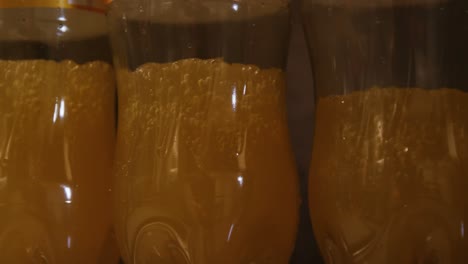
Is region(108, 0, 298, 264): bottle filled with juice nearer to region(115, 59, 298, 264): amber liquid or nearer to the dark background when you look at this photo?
region(115, 59, 298, 264): amber liquid

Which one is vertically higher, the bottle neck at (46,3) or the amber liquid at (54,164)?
the bottle neck at (46,3)

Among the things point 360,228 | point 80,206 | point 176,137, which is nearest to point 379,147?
point 360,228

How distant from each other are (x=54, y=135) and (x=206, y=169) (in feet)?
0.69

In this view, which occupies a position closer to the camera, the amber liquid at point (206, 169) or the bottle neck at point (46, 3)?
the amber liquid at point (206, 169)

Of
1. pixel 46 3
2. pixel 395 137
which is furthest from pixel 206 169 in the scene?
pixel 46 3

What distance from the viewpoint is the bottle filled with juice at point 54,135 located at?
29.9 inches

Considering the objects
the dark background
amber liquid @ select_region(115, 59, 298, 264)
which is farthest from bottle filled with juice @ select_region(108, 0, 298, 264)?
the dark background

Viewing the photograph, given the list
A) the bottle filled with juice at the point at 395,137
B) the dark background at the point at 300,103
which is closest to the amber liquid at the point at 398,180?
the bottle filled with juice at the point at 395,137

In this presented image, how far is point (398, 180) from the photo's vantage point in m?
0.62

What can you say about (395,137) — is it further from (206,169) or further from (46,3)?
(46,3)

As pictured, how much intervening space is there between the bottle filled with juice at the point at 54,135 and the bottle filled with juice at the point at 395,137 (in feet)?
0.86

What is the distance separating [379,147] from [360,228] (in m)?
0.08

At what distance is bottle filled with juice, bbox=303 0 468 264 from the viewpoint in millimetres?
615

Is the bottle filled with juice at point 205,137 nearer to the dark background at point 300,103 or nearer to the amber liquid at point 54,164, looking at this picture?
the amber liquid at point 54,164
